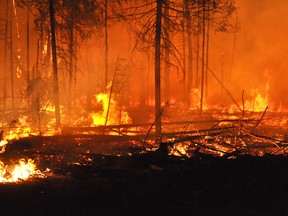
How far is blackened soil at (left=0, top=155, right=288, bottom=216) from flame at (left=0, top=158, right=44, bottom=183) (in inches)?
20.1

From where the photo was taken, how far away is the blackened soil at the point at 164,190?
235 inches

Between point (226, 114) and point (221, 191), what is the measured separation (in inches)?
458

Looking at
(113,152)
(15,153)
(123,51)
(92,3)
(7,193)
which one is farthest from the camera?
(123,51)

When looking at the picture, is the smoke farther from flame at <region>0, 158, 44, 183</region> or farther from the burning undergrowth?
flame at <region>0, 158, 44, 183</region>

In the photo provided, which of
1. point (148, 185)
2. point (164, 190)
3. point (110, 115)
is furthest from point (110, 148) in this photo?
point (110, 115)

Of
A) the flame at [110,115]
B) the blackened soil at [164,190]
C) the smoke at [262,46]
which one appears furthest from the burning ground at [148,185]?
the smoke at [262,46]

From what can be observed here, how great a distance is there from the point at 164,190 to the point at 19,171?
13.1 feet

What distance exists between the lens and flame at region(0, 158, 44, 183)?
7.67m

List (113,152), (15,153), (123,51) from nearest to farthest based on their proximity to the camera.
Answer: (15,153), (113,152), (123,51)

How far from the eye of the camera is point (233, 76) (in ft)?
117

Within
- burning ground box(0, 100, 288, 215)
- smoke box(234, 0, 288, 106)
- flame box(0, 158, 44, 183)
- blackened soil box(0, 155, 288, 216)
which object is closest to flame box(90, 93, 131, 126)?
flame box(0, 158, 44, 183)

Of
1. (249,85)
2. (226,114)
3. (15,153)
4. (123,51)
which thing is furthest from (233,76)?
(15,153)

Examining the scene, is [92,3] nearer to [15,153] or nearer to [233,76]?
[15,153]

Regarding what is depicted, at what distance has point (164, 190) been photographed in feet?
21.1
